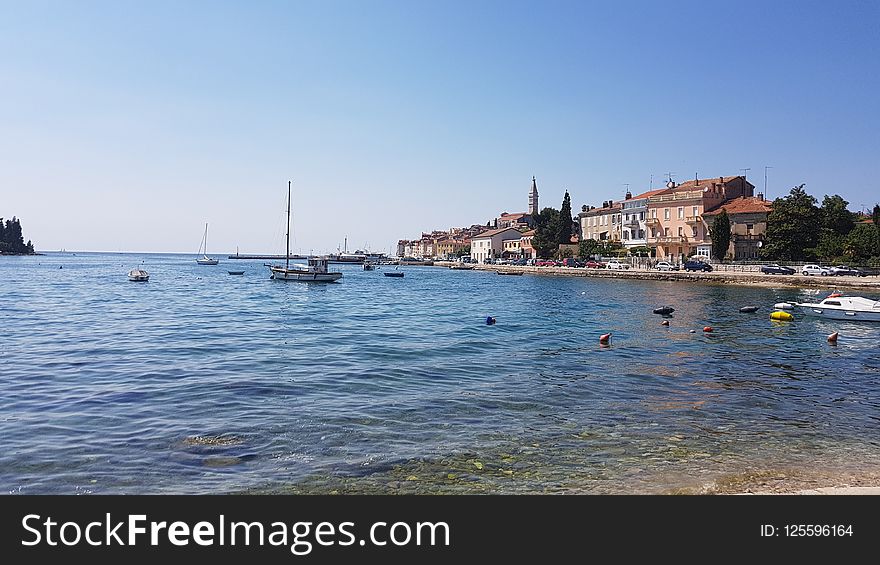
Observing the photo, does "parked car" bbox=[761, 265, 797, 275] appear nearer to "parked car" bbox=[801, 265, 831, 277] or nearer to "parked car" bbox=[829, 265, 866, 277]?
"parked car" bbox=[801, 265, 831, 277]

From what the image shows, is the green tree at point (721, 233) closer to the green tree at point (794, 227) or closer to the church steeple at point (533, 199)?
the green tree at point (794, 227)

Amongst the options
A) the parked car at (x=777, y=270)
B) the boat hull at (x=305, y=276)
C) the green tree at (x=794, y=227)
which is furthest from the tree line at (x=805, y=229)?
the boat hull at (x=305, y=276)

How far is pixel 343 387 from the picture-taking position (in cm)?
1606

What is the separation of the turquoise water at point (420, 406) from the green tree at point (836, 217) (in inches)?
1925

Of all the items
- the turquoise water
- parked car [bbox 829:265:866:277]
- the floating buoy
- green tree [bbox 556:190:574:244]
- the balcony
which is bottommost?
the turquoise water

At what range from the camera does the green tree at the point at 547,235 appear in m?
111

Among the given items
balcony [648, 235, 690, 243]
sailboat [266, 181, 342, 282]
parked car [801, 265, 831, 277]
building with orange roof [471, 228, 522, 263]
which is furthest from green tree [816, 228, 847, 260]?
building with orange roof [471, 228, 522, 263]

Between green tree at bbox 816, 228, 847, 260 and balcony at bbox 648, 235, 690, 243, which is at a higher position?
balcony at bbox 648, 235, 690, 243

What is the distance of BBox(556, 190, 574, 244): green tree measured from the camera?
11019cm

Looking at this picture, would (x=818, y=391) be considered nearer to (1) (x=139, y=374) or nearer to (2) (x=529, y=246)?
(1) (x=139, y=374)

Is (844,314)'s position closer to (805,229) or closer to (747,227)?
(805,229)

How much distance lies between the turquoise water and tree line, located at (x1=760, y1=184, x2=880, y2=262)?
44.1 meters

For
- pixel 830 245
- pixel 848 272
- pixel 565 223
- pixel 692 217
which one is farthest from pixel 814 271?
pixel 565 223
